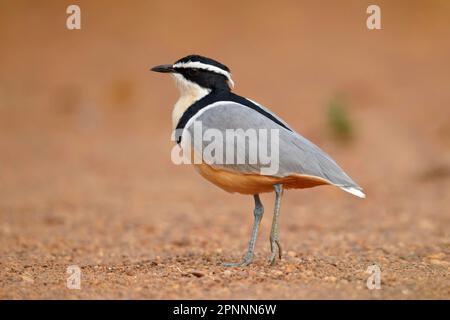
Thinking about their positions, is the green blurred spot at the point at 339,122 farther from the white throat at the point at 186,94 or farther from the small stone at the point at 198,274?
the small stone at the point at 198,274

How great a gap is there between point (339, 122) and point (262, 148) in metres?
9.30

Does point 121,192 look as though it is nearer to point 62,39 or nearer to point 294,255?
point 294,255

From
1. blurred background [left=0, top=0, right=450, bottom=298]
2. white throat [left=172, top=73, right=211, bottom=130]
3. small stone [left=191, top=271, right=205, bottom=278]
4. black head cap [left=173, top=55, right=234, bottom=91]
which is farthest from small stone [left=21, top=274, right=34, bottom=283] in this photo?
black head cap [left=173, top=55, right=234, bottom=91]

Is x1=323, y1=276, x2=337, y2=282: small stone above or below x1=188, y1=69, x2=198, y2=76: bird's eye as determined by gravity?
below

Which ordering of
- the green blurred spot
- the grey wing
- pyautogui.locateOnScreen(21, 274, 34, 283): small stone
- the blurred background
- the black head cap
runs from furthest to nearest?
the green blurred spot < the black head cap < the blurred background < the grey wing < pyautogui.locateOnScreen(21, 274, 34, 283): small stone

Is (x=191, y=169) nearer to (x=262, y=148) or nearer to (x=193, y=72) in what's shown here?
(x=193, y=72)

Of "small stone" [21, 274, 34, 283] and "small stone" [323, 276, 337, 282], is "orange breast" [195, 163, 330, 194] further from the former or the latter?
"small stone" [21, 274, 34, 283]

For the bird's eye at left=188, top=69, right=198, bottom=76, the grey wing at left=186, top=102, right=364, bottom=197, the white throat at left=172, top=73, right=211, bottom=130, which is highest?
the bird's eye at left=188, top=69, right=198, bottom=76

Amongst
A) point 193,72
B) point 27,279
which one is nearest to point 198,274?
point 27,279

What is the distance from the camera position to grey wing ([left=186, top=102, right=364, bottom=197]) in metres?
5.58

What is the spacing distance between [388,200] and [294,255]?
15.7 feet

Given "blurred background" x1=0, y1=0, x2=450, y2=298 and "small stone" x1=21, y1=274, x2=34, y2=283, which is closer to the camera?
"small stone" x1=21, y1=274, x2=34, y2=283

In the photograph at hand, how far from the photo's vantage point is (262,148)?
18.5 ft

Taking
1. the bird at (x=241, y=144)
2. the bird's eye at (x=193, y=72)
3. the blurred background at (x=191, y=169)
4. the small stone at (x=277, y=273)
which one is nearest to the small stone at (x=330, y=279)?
the blurred background at (x=191, y=169)
